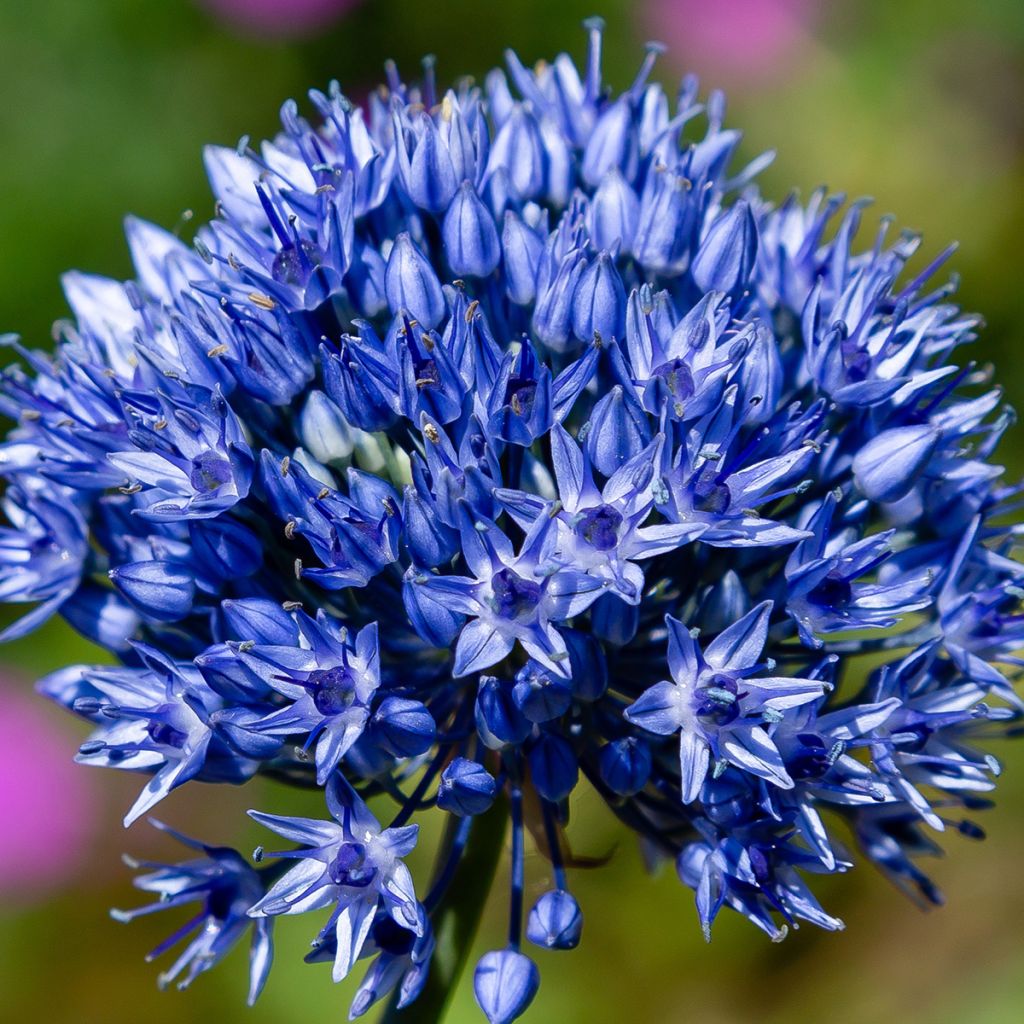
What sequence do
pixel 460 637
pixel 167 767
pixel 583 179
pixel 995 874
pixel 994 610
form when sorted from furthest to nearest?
1. pixel 995 874
2. pixel 583 179
3. pixel 994 610
4. pixel 167 767
5. pixel 460 637

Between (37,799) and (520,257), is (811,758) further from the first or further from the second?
(37,799)

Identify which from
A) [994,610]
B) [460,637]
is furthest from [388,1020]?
[994,610]

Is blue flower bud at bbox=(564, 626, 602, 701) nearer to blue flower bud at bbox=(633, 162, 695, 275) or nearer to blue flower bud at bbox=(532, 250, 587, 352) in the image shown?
blue flower bud at bbox=(532, 250, 587, 352)

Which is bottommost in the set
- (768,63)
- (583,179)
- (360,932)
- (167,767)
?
(360,932)

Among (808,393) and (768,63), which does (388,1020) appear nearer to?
(808,393)

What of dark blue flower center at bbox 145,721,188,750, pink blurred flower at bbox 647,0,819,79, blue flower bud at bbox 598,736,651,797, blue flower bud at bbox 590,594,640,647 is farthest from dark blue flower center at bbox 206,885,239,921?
pink blurred flower at bbox 647,0,819,79

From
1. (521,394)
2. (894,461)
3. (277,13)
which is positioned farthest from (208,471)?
(277,13)
